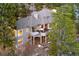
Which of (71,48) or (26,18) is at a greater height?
(26,18)

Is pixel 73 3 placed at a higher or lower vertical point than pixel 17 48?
higher

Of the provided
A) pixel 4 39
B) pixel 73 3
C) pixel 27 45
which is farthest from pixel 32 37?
pixel 73 3

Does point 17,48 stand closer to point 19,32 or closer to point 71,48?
point 19,32

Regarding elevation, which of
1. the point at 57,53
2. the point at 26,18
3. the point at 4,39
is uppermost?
the point at 26,18

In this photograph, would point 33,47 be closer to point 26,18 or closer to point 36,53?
point 36,53

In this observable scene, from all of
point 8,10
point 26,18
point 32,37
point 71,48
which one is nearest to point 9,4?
point 8,10
